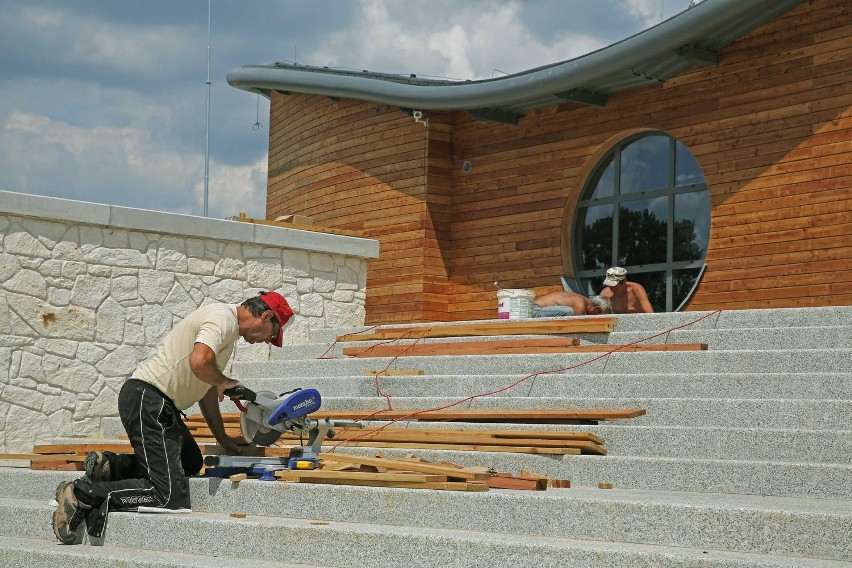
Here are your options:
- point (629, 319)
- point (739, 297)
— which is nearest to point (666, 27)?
point (739, 297)

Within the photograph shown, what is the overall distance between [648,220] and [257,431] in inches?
359

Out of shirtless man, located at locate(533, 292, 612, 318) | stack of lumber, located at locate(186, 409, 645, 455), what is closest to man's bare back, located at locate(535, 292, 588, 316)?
shirtless man, located at locate(533, 292, 612, 318)

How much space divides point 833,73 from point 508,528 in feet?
28.5

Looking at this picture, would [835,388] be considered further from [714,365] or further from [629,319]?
[629,319]

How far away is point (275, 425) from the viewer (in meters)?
6.60

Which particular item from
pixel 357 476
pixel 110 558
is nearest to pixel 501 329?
pixel 357 476

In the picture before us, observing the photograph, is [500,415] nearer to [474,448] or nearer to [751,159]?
[474,448]

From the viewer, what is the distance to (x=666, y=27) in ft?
40.9

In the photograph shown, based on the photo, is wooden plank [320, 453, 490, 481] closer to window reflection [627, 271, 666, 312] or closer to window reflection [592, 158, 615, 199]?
window reflection [627, 271, 666, 312]

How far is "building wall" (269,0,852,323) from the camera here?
12.4m

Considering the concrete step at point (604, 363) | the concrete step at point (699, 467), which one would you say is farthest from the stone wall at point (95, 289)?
the concrete step at point (699, 467)

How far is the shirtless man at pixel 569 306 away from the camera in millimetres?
12503

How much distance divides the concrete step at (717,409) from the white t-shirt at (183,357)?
8.80ft

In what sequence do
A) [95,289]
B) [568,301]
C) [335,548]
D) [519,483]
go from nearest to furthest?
1. [335,548]
2. [519,483]
3. [95,289]
4. [568,301]
